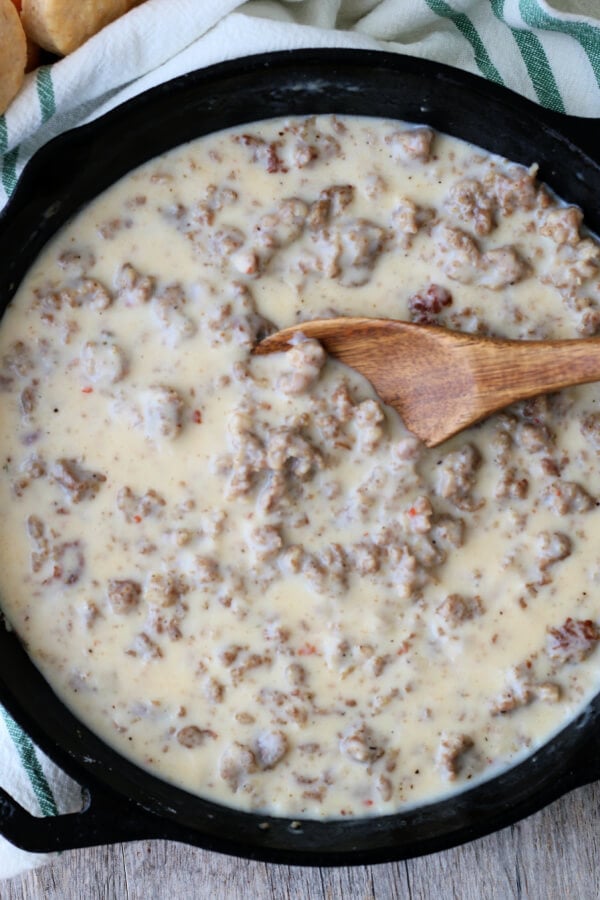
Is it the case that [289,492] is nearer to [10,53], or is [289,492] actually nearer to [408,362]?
[408,362]

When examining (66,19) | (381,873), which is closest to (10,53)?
(66,19)

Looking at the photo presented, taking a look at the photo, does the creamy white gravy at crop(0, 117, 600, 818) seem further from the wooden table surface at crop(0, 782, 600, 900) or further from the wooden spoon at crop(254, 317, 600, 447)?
the wooden table surface at crop(0, 782, 600, 900)

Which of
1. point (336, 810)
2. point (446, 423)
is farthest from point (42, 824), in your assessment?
point (446, 423)

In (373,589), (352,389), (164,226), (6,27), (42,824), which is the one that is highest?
(6,27)

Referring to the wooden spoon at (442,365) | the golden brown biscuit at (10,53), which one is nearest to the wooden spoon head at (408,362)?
the wooden spoon at (442,365)

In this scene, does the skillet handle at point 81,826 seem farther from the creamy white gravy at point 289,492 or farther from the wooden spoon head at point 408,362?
the wooden spoon head at point 408,362

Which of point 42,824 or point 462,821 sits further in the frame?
point 462,821

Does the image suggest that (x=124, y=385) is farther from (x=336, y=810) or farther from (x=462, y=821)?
(x=462, y=821)
